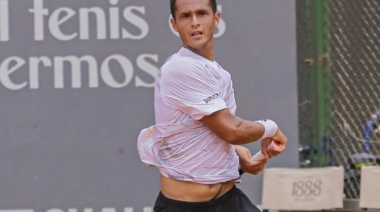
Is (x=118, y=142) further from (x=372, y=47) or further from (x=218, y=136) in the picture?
(x=218, y=136)

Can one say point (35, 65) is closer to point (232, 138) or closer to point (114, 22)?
point (114, 22)

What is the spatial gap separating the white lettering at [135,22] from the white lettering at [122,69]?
164mm

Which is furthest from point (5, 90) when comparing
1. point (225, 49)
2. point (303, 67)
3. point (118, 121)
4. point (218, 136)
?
point (218, 136)

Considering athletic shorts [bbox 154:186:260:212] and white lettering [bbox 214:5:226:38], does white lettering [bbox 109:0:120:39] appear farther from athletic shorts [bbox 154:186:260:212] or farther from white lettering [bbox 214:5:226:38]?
athletic shorts [bbox 154:186:260:212]

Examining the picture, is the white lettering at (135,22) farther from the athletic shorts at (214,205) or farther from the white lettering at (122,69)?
the athletic shorts at (214,205)

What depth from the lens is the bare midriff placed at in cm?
459

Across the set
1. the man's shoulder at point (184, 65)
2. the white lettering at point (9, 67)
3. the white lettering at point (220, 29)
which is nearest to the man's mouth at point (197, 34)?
the man's shoulder at point (184, 65)

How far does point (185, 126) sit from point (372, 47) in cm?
349

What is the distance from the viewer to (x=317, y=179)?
284 inches

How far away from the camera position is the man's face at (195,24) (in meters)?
4.55

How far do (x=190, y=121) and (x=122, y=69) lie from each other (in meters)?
2.71

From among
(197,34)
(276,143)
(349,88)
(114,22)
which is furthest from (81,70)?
(276,143)

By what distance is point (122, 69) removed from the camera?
7176mm

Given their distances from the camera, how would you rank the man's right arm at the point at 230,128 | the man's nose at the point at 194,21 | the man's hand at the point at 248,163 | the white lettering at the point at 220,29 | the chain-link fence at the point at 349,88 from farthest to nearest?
1. the chain-link fence at the point at 349,88
2. the white lettering at the point at 220,29
3. the man's hand at the point at 248,163
4. the man's nose at the point at 194,21
5. the man's right arm at the point at 230,128
